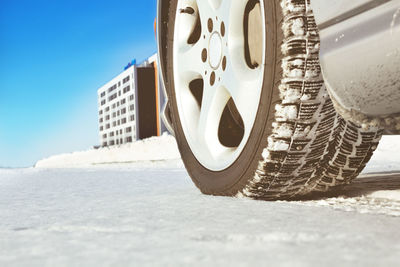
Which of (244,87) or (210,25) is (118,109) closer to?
(210,25)

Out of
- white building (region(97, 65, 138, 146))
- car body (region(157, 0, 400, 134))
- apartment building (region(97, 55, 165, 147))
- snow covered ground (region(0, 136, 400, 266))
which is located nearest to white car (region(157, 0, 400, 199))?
car body (region(157, 0, 400, 134))

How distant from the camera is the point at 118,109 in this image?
36625 mm

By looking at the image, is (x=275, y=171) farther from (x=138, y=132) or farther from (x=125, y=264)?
(x=138, y=132)

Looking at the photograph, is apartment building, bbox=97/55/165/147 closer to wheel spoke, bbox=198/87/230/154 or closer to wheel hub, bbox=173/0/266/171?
wheel hub, bbox=173/0/266/171

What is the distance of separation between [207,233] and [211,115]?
970 millimetres

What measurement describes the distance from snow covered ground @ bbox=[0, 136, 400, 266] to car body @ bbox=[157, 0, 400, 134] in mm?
301

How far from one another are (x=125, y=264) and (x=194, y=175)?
1.20 metres

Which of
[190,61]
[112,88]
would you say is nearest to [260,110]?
[190,61]

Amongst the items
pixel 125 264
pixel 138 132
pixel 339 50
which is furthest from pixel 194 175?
pixel 138 132

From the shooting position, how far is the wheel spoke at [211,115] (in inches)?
74.6

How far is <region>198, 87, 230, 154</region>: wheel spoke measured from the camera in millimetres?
1894

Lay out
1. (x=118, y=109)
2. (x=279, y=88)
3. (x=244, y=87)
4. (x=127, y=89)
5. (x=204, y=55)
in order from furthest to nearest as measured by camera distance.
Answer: (x=118, y=109)
(x=127, y=89)
(x=204, y=55)
(x=244, y=87)
(x=279, y=88)

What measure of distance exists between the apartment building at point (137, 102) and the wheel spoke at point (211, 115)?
2702cm

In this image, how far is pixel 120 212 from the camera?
1.45 metres
